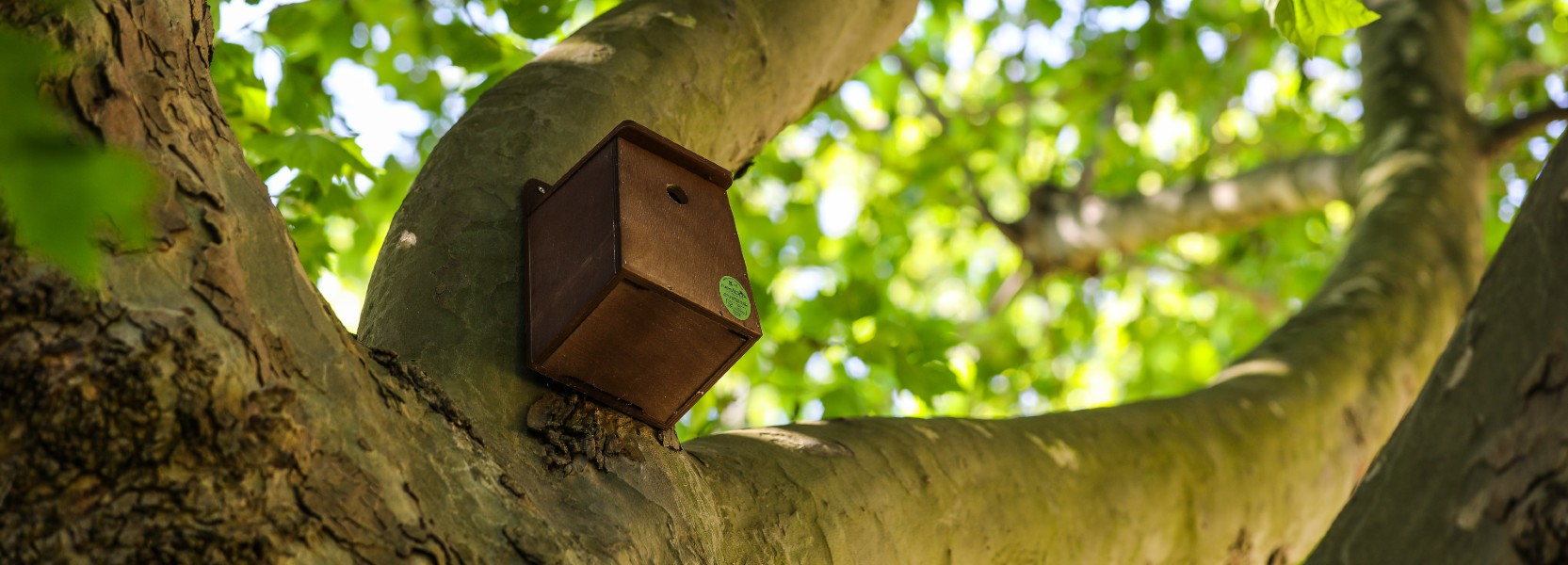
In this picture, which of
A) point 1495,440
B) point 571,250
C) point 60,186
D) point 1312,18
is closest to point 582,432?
point 571,250

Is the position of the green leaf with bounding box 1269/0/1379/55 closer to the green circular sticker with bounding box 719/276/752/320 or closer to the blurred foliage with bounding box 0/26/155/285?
the green circular sticker with bounding box 719/276/752/320

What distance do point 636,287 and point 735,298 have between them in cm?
14

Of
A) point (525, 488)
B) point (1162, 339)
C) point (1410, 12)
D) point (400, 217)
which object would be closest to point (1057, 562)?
point (525, 488)

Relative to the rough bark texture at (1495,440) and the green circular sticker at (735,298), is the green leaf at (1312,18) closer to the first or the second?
the rough bark texture at (1495,440)

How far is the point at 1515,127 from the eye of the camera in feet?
10.1

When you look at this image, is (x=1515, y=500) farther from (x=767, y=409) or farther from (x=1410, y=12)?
(x=767, y=409)

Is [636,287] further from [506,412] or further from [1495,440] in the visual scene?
[1495,440]

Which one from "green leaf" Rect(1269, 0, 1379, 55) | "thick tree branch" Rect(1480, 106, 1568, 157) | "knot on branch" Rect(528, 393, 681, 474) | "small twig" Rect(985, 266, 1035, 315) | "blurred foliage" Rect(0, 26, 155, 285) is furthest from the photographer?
"small twig" Rect(985, 266, 1035, 315)

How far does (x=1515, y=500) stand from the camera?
788mm

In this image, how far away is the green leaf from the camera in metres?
1.50

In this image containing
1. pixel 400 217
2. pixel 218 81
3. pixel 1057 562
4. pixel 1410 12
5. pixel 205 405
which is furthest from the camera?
pixel 1410 12

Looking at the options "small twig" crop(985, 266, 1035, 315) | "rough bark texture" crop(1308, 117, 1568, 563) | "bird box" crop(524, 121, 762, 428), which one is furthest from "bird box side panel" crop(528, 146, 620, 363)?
"small twig" crop(985, 266, 1035, 315)

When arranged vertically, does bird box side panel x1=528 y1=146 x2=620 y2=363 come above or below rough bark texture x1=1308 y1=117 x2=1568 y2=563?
above

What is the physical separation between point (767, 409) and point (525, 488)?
4.78 meters
